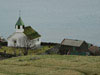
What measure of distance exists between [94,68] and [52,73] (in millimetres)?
6178

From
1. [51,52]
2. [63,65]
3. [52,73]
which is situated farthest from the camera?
[51,52]

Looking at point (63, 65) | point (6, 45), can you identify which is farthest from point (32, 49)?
point (63, 65)

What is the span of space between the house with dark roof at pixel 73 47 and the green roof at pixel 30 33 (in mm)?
8913

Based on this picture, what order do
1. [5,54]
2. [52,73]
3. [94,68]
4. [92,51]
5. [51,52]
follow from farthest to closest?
[92,51], [51,52], [5,54], [94,68], [52,73]

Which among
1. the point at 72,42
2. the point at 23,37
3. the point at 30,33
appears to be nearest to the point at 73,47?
the point at 72,42

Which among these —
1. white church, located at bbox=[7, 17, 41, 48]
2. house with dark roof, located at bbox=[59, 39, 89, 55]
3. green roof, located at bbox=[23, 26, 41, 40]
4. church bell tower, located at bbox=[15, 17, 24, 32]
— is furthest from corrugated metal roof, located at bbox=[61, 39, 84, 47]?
church bell tower, located at bbox=[15, 17, 24, 32]

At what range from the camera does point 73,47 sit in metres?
67.3

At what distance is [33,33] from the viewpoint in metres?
72.5

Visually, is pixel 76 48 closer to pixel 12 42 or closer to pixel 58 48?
pixel 58 48

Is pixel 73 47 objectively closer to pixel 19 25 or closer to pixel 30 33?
pixel 30 33

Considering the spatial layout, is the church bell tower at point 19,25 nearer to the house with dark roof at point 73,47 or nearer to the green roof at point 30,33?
the green roof at point 30,33

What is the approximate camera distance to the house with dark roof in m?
67.1

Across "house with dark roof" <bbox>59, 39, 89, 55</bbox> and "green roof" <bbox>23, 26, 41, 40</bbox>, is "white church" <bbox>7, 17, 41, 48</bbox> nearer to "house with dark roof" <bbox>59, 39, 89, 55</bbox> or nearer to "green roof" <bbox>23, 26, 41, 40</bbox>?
"green roof" <bbox>23, 26, 41, 40</bbox>

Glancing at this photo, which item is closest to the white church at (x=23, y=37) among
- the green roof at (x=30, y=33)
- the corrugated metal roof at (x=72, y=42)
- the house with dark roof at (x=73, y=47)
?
the green roof at (x=30, y=33)
